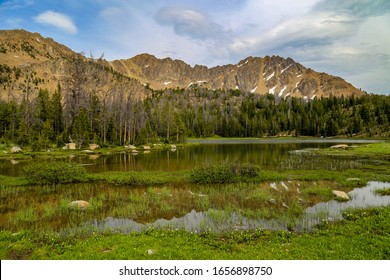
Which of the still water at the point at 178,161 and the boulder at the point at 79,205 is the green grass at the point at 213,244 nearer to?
the boulder at the point at 79,205

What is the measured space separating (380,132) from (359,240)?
594 feet

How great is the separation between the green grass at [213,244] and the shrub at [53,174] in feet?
54.4

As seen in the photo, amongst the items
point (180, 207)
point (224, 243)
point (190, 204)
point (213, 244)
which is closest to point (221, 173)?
point (190, 204)

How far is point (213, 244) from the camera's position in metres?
14.0

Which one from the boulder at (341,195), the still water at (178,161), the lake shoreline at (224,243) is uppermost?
the lake shoreline at (224,243)

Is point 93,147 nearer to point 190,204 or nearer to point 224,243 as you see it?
point 190,204

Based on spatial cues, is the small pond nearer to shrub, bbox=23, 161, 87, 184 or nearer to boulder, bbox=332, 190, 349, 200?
boulder, bbox=332, 190, 349, 200

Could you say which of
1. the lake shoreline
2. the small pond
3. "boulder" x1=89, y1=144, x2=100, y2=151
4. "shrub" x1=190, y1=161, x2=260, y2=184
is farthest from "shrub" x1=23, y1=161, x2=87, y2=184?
"boulder" x1=89, y1=144, x2=100, y2=151

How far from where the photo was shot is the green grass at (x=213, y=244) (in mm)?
12336

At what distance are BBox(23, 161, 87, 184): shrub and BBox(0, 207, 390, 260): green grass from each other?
1658cm

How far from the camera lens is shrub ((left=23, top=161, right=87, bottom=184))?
3103 cm

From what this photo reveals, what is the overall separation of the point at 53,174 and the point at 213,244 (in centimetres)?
2435

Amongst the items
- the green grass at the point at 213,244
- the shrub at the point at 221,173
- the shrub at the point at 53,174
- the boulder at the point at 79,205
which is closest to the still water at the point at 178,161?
the shrub at the point at 53,174
